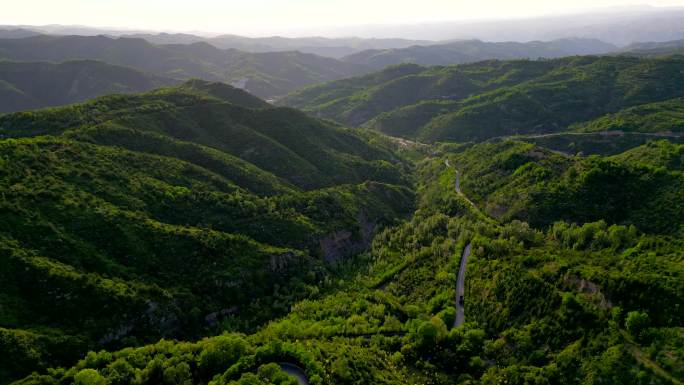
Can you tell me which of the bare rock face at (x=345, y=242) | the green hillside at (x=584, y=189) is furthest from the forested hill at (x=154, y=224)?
the green hillside at (x=584, y=189)

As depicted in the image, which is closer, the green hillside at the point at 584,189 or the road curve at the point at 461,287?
the road curve at the point at 461,287

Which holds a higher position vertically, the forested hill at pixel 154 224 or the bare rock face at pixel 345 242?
the forested hill at pixel 154 224

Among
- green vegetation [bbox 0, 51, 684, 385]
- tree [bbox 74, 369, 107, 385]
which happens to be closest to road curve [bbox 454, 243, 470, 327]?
green vegetation [bbox 0, 51, 684, 385]

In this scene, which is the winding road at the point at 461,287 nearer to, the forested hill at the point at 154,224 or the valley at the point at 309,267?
the valley at the point at 309,267

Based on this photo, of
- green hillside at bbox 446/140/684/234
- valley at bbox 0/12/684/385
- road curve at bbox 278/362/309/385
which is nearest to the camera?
road curve at bbox 278/362/309/385

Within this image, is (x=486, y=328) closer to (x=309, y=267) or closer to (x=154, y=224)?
(x=309, y=267)

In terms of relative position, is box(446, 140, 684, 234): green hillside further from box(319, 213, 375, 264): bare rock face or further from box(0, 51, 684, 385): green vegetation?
box(319, 213, 375, 264): bare rock face

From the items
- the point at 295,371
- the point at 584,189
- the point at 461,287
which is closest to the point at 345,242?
the point at 461,287
